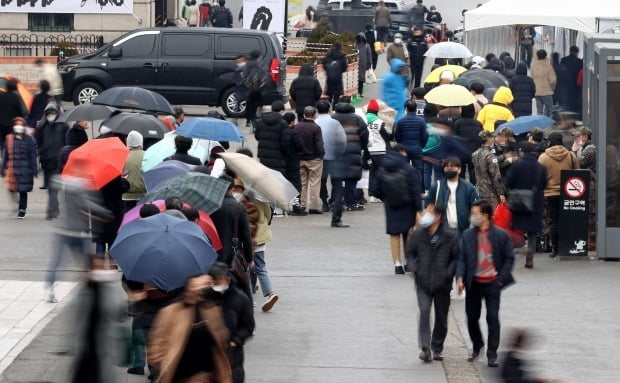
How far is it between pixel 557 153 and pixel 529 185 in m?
0.97

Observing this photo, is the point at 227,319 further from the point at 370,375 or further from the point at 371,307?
the point at 371,307

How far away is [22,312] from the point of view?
1448 cm

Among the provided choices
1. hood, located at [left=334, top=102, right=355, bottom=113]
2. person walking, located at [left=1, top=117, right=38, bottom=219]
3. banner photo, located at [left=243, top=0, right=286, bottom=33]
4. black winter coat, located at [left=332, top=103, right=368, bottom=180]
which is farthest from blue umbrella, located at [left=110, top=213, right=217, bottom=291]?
banner photo, located at [left=243, top=0, right=286, bottom=33]

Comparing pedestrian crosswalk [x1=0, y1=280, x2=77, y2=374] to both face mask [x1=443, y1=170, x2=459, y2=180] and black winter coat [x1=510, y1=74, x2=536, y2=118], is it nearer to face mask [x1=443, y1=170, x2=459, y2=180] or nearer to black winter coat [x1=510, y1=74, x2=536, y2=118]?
face mask [x1=443, y1=170, x2=459, y2=180]

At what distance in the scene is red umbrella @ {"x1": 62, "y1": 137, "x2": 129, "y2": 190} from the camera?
15461 millimetres

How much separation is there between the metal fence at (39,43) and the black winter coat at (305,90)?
896cm

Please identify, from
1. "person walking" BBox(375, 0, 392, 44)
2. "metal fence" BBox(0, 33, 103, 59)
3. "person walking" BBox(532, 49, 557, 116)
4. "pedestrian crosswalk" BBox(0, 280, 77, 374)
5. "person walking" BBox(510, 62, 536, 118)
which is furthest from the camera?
"person walking" BBox(375, 0, 392, 44)

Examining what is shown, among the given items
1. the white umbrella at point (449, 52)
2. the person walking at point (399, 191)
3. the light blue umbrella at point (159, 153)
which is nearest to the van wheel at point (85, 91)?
the white umbrella at point (449, 52)

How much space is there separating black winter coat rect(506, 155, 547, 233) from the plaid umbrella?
18.3ft

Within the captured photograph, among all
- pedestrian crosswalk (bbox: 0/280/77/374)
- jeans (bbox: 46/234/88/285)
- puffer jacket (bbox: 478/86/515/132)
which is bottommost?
pedestrian crosswalk (bbox: 0/280/77/374)

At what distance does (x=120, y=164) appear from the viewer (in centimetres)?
1587

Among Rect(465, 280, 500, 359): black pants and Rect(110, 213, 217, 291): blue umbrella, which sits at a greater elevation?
Rect(110, 213, 217, 291): blue umbrella

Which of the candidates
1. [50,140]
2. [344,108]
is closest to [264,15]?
[344,108]

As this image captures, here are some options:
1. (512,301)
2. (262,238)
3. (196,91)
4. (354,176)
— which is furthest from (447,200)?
(196,91)
